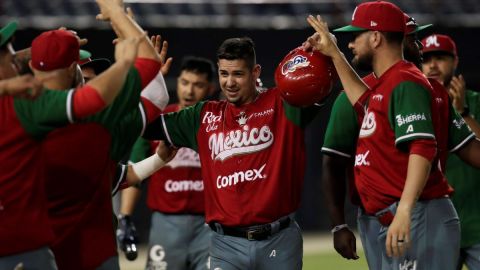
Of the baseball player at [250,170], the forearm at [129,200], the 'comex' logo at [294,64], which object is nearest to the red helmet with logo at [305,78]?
the 'comex' logo at [294,64]

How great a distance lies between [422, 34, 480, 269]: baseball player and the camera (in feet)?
23.1

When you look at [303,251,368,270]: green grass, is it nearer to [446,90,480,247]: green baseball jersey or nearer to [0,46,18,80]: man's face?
[446,90,480,247]: green baseball jersey

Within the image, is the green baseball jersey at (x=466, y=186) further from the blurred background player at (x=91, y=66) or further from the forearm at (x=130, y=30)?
the forearm at (x=130, y=30)

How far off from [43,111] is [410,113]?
201 cm

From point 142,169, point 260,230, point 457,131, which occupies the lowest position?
point 260,230

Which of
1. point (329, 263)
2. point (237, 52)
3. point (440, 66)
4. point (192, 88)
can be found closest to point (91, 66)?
point (237, 52)

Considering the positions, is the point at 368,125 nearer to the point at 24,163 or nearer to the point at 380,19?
the point at 380,19

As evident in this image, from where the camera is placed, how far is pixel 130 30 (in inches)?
195

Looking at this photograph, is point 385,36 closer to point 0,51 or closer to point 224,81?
point 224,81

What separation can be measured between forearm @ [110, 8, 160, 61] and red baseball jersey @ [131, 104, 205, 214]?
3.44 m

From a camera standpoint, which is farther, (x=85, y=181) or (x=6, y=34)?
(x=85, y=181)

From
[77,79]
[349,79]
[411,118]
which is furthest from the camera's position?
[349,79]

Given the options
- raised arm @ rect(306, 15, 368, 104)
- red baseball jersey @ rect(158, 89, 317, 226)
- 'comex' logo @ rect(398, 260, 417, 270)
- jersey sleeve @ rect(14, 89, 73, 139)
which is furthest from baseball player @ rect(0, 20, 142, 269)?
'comex' logo @ rect(398, 260, 417, 270)

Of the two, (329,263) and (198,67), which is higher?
(198,67)
